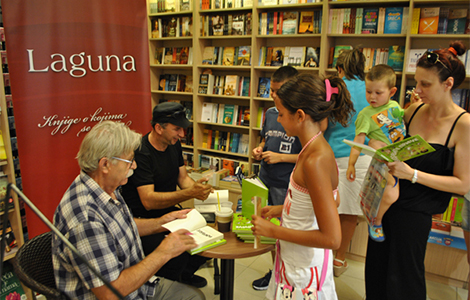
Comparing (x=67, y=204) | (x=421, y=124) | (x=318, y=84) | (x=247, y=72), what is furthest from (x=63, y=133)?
(x=247, y=72)

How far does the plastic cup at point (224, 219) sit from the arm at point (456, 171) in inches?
34.0

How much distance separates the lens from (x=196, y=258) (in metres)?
2.10

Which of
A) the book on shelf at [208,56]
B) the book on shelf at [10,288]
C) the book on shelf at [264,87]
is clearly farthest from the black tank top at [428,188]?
the book on shelf at [208,56]

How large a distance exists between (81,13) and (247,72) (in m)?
2.30

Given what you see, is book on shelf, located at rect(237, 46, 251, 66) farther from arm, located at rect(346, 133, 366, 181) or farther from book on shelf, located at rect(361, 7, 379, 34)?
arm, located at rect(346, 133, 366, 181)

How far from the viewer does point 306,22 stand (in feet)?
11.5

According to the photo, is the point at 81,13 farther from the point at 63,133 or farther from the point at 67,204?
the point at 67,204

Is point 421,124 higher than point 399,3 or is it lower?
lower

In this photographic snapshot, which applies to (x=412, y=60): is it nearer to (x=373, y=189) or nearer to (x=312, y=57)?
(x=312, y=57)

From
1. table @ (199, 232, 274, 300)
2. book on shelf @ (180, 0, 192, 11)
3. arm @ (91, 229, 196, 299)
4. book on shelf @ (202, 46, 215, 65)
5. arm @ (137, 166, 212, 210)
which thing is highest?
book on shelf @ (180, 0, 192, 11)

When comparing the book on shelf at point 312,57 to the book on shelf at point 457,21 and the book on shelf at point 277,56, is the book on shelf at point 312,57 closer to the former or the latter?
the book on shelf at point 277,56

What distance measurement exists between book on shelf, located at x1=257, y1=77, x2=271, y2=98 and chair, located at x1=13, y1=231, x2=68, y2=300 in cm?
286

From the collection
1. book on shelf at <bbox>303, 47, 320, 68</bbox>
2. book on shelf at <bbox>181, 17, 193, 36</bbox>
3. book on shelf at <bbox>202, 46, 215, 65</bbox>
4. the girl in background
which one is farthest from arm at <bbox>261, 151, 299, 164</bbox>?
book on shelf at <bbox>181, 17, 193, 36</bbox>

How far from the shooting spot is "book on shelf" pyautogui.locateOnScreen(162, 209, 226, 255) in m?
1.54
